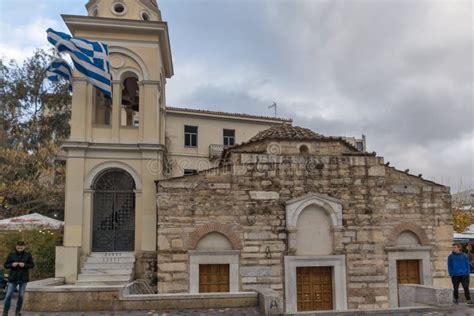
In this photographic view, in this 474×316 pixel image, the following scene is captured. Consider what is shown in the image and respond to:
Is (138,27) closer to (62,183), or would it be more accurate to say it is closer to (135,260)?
(135,260)

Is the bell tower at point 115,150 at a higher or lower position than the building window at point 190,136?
lower

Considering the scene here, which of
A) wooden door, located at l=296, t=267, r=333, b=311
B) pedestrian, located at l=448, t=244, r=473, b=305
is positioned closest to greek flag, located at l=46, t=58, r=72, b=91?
wooden door, located at l=296, t=267, r=333, b=311

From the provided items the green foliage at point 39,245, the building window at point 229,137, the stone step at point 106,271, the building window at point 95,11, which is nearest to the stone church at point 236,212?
the stone step at point 106,271

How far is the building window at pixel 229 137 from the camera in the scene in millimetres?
26608

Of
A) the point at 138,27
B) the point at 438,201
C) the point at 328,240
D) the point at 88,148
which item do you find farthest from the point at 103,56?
the point at 438,201

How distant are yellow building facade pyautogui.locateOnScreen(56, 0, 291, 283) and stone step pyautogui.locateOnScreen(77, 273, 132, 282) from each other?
0.27 metres

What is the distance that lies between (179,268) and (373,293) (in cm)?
519

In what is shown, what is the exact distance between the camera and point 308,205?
11078 millimetres

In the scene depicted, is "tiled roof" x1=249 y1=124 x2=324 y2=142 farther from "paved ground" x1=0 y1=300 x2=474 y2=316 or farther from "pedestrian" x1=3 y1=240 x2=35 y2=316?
"pedestrian" x1=3 y1=240 x2=35 y2=316

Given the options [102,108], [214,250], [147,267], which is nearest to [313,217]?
[214,250]

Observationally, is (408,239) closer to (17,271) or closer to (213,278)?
(213,278)

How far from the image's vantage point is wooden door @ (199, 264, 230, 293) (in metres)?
10.6

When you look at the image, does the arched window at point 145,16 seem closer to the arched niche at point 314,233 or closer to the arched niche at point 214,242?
the arched niche at point 214,242

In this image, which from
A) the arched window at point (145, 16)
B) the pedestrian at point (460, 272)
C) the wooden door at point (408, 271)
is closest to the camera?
the pedestrian at point (460, 272)
